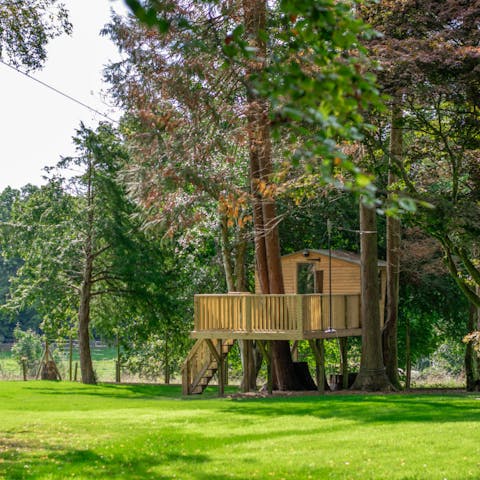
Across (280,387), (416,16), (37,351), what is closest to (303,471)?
(416,16)

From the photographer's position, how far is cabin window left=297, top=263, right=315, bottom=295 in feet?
88.8

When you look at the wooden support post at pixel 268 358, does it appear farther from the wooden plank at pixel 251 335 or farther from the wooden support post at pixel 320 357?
the wooden plank at pixel 251 335

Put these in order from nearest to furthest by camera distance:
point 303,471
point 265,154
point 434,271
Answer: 1. point 303,471
2. point 265,154
3. point 434,271

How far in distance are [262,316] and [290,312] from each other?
759 millimetres

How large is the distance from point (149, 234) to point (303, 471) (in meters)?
18.9

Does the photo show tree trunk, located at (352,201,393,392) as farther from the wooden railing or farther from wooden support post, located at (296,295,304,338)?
wooden support post, located at (296,295,304,338)

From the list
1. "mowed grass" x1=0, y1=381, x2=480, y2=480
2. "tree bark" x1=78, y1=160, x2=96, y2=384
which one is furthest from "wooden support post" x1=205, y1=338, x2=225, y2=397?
"tree bark" x1=78, y1=160, x2=96, y2=384

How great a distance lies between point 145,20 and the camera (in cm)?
358

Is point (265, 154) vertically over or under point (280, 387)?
over

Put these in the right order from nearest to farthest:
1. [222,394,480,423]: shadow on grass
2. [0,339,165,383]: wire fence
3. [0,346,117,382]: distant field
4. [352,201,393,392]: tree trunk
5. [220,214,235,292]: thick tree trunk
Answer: [222,394,480,423]: shadow on grass
[352,201,393,392]: tree trunk
[220,214,235,292]: thick tree trunk
[0,339,165,383]: wire fence
[0,346,117,382]: distant field

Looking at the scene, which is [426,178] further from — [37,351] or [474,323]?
[37,351]

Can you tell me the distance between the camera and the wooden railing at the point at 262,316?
22922 mm

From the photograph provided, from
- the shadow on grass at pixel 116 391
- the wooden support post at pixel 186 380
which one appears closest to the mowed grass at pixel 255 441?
the shadow on grass at pixel 116 391

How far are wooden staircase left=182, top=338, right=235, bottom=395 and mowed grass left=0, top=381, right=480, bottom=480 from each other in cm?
606
